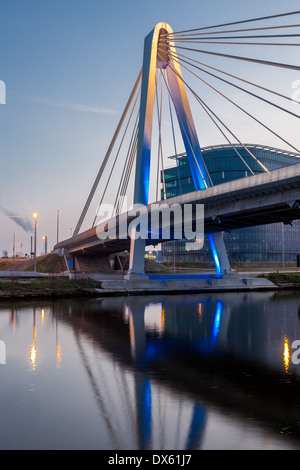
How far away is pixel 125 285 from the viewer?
152 feet

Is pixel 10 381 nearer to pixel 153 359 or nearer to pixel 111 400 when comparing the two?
pixel 111 400

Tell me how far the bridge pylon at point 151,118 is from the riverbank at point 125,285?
239 centimetres

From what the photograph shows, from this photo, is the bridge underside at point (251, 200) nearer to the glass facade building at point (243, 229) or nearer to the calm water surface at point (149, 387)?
the calm water surface at point (149, 387)

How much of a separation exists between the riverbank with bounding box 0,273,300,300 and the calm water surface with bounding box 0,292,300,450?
18355mm

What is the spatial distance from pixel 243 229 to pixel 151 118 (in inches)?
3480

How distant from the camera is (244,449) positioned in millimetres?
6738

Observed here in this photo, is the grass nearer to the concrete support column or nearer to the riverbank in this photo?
the riverbank

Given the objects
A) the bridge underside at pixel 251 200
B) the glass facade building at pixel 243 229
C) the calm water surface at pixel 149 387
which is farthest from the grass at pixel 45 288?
the glass facade building at pixel 243 229

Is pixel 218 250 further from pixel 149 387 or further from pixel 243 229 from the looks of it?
pixel 243 229

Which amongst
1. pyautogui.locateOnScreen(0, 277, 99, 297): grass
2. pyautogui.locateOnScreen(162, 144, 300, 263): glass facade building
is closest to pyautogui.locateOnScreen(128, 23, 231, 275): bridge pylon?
pyautogui.locateOnScreen(0, 277, 99, 297): grass

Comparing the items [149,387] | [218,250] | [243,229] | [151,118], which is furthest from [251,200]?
[243,229]

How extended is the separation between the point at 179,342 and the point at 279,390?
762cm

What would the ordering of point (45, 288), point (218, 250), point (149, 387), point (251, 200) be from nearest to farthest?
1. point (149, 387)
2. point (251, 200)
3. point (45, 288)
4. point (218, 250)

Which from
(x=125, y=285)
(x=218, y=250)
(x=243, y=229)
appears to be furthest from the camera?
(x=243, y=229)
